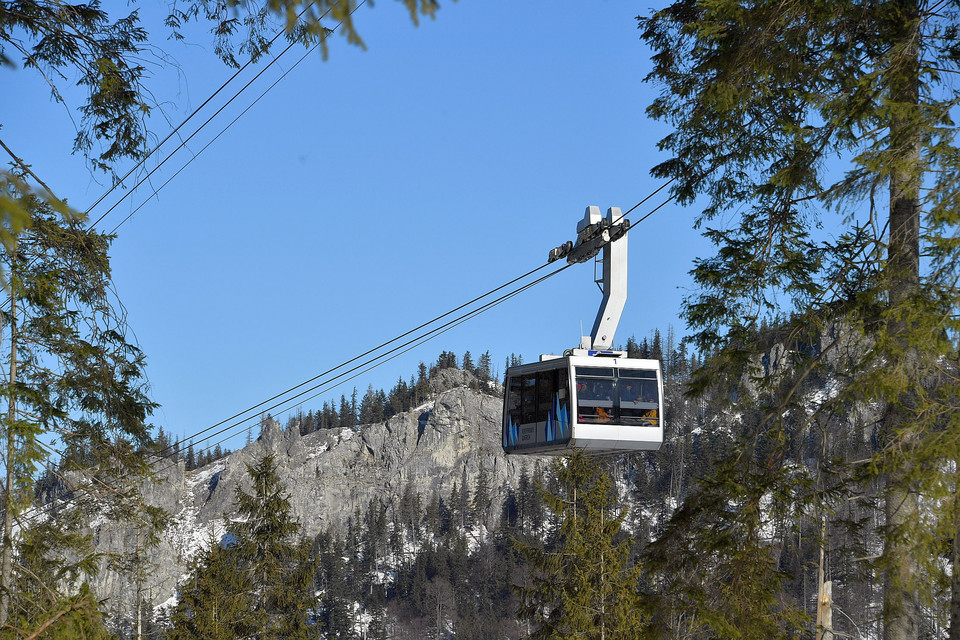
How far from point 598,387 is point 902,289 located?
7903mm

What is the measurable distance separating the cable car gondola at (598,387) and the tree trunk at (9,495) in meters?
8.50

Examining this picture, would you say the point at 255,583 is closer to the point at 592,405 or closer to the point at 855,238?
the point at 592,405

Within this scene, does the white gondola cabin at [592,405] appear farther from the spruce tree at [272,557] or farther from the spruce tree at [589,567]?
the spruce tree at [272,557]

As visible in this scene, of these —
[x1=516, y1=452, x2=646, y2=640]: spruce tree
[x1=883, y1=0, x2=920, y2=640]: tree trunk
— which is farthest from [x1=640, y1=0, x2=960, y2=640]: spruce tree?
[x1=516, y1=452, x2=646, y2=640]: spruce tree

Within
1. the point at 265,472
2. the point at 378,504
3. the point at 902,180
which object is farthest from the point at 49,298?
the point at 378,504

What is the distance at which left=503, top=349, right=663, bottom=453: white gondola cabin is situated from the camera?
16.6 m

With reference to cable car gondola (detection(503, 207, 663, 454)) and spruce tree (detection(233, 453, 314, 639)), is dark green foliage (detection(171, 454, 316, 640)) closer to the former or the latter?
spruce tree (detection(233, 453, 314, 639))

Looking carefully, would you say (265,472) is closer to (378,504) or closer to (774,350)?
(774,350)

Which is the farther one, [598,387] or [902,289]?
[598,387]

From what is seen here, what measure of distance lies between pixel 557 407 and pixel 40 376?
8569 mm

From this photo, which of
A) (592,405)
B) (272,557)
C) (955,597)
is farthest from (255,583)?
(955,597)

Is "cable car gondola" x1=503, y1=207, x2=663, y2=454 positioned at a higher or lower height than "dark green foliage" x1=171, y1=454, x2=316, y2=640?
higher

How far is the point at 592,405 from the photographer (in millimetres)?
16594

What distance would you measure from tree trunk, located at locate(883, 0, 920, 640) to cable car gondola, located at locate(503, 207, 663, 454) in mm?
6562
